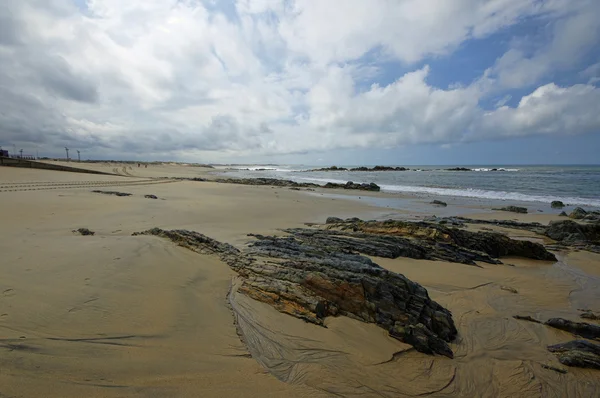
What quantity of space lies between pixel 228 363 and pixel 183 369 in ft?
1.62

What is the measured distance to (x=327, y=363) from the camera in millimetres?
3674

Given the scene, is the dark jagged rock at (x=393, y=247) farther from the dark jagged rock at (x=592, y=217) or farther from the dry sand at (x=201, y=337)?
the dark jagged rock at (x=592, y=217)

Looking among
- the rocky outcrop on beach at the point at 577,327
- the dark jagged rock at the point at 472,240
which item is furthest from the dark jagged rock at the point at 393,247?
the rocky outcrop on beach at the point at 577,327

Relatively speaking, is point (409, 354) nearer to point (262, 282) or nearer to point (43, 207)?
point (262, 282)

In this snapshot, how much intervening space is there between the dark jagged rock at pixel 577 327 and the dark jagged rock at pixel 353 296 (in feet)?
7.02

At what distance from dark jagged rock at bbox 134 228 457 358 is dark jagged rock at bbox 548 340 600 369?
5.13ft

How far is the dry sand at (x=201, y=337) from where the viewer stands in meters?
2.74

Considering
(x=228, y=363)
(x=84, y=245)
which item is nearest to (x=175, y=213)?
(x=84, y=245)

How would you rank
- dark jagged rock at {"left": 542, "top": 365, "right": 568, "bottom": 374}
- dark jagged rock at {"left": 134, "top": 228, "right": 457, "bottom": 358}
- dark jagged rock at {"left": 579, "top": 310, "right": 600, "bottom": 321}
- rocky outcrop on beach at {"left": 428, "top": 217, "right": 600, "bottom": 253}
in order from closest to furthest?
dark jagged rock at {"left": 542, "top": 365, "right": 568, "bottom": 374} < dark jagged rock at {"left": 134, "top": 228, "right": 457, "bottom": 358} < dark jagged rock at {"left": 579, "top": 310, "right": 600, "bottom": 321} < rocky outcrop on beach at {"left": 428, "top": 217, "right": 600, "bottom": 253}

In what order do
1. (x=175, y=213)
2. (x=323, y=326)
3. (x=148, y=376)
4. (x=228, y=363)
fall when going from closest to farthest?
(x=148, y=376)
(x=228, y=363)
(x=323, y=326)
(x=175, y=213)

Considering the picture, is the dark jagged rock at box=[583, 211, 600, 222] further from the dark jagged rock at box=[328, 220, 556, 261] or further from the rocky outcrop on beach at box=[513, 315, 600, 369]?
the rocky outcrop on beach at box=[513, 315, 600, 369]

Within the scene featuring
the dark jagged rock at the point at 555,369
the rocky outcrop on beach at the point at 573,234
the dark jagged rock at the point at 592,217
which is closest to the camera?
the dark jagged rock at the point at 555,369

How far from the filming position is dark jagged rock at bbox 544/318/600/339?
5.13 metres

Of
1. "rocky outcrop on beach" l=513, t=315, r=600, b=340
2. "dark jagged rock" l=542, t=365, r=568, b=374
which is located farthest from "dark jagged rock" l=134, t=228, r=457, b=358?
"rocky outcrop on beach" l=513, t=315, r=600, b=340
